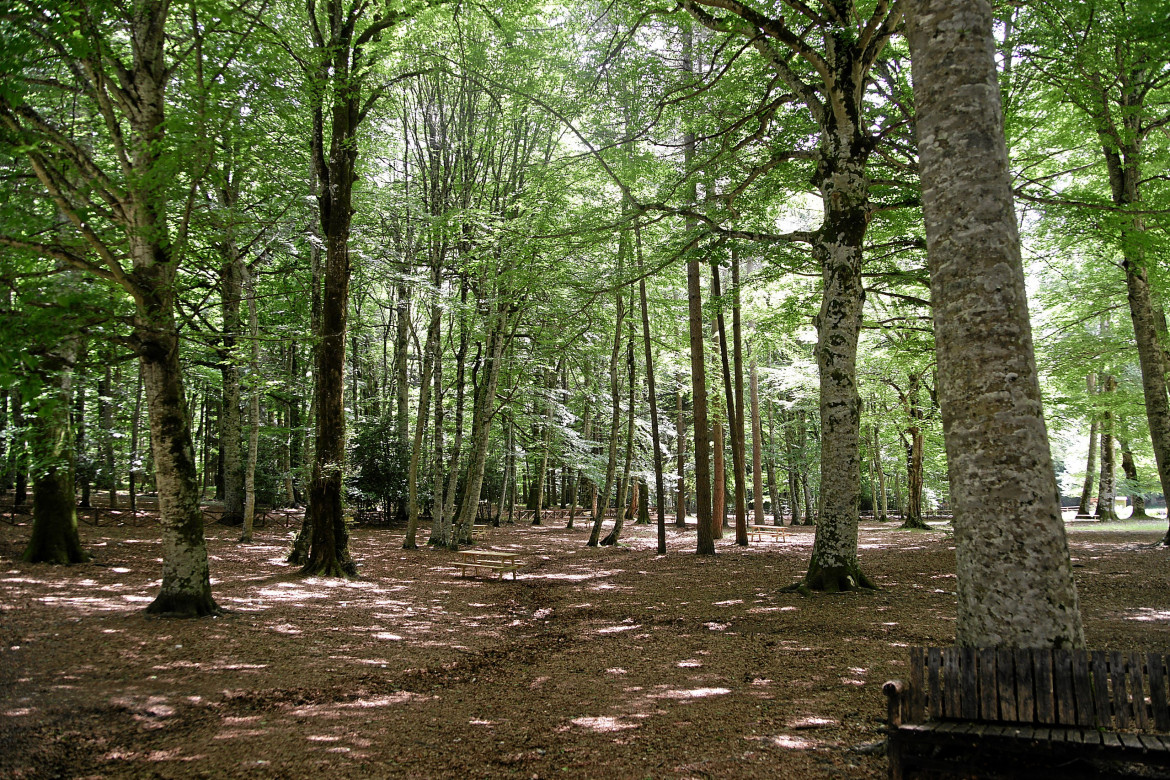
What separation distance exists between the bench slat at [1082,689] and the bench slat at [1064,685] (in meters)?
0.02

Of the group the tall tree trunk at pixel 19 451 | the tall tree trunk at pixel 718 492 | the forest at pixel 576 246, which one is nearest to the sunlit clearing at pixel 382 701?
the forest at pixel 576 246

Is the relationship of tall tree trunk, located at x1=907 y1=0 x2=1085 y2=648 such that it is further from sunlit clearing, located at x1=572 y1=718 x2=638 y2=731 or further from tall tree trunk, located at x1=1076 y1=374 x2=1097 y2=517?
tall tree trunk, located at x1=1076 y1=374 x2=1097 y2=517

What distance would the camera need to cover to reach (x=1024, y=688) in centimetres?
297

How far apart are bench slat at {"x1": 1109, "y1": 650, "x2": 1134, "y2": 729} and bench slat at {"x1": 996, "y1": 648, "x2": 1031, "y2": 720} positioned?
1.34ft

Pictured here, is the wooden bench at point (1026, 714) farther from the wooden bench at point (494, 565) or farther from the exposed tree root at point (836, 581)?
the wooden bench at point (494, 565)

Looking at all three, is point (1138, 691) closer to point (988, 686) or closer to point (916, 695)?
point (988, 686)

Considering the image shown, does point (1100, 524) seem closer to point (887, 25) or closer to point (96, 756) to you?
point (887, 25)

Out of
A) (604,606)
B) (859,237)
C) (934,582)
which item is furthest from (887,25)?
(604,606)

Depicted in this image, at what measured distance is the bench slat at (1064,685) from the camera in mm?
2895

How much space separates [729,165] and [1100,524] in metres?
18.6

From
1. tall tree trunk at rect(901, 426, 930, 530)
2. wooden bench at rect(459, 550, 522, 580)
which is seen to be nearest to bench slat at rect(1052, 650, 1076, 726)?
wooden bench at rect(459, 550, 522, 580)

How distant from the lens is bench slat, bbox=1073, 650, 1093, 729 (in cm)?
288

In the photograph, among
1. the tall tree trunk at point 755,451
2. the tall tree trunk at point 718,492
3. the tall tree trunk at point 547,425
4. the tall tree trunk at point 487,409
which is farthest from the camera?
the tall tree trunk at point 755,451

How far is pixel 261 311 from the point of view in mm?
18375
